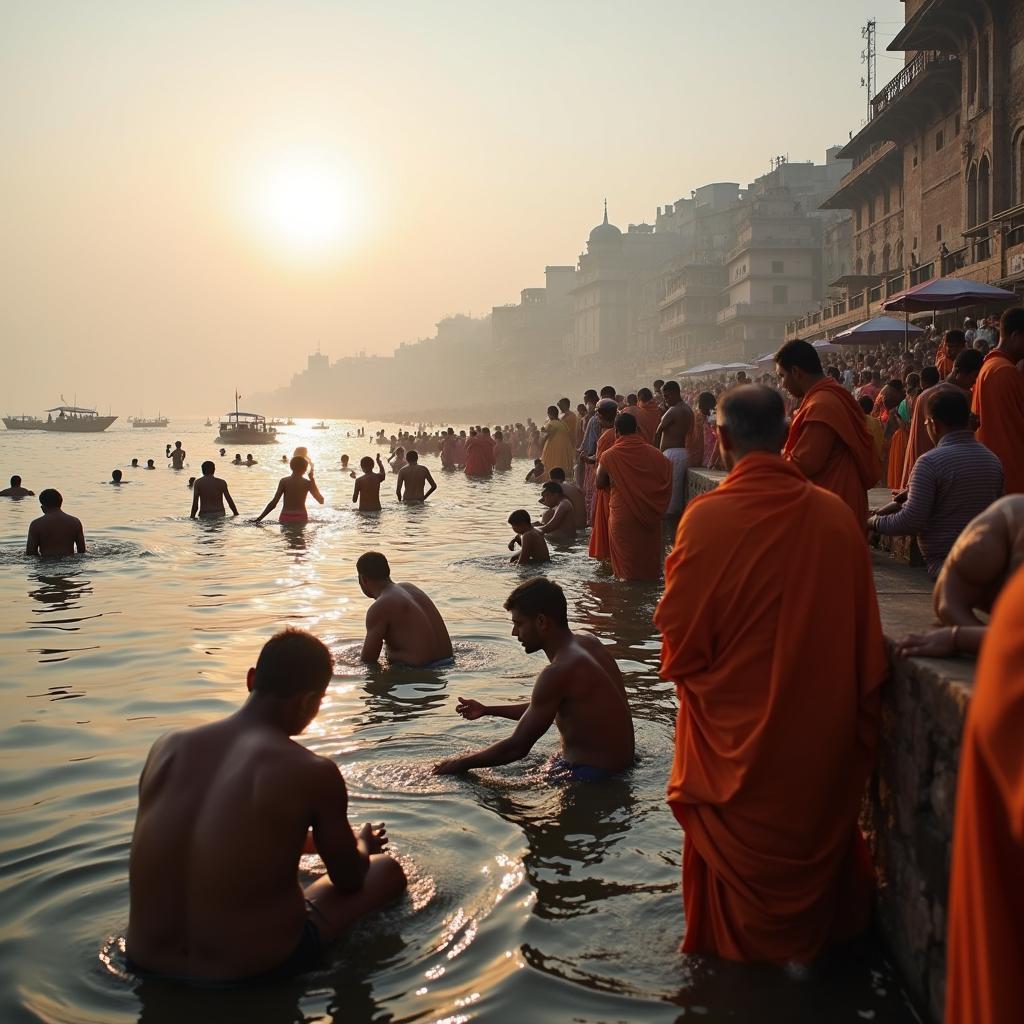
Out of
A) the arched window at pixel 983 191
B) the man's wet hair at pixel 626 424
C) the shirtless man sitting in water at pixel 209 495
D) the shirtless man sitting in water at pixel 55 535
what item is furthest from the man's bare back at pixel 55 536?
the arched window at pixel 983 191

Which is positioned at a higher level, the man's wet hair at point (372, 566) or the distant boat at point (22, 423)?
the distant boat at point (22, 423)

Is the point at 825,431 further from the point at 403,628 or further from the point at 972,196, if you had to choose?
the point at 972,196

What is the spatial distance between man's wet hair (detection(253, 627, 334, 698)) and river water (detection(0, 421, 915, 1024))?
98 centimetres

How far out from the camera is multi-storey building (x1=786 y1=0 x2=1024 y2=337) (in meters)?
24.9

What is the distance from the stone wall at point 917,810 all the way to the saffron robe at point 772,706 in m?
0.13

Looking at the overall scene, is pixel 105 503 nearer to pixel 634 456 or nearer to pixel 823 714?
pixel 634 456

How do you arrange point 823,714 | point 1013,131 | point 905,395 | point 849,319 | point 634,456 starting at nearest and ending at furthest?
1. point 823,714
2. point 634,456
3. point 905,395
4. point 1013,131
5. point 849,319

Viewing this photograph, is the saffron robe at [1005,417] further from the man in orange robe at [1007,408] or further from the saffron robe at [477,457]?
the saffron robe at [477,457]

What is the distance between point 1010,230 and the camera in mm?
21281

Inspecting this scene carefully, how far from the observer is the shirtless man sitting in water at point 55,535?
505 inches

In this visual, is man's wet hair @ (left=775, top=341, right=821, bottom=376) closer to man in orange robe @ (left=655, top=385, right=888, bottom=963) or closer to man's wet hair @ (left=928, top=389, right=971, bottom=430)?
man's wet hair @ (left=928, top=389, right=971, bottom=430)

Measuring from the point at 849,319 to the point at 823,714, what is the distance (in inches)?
1319

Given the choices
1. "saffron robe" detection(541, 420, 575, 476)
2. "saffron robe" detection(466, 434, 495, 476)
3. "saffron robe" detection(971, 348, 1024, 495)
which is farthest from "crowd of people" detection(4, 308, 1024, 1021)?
"saffron robe" detection(466, 434, 495, 476)

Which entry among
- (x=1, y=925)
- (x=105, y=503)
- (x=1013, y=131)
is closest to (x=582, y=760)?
(x=1, y=925)
